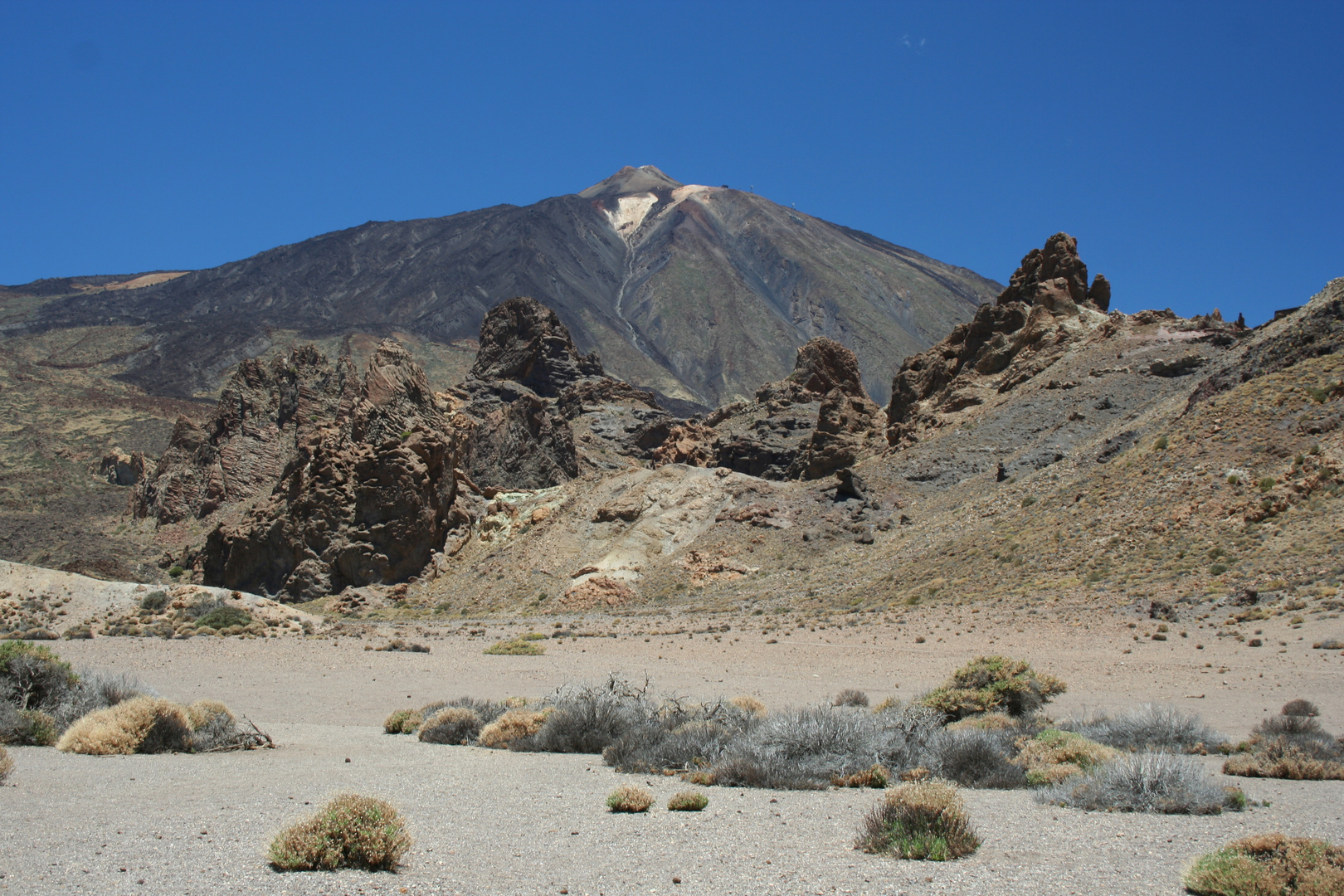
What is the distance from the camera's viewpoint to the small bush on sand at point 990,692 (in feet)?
35.9

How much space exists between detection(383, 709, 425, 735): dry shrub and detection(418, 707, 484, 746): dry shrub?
2.49ft

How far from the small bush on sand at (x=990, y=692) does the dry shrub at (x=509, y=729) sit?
4656 mm

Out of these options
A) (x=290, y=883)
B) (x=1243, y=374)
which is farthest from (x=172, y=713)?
(x=1243, y=374)

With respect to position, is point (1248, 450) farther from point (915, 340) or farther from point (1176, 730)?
point (915, 340)

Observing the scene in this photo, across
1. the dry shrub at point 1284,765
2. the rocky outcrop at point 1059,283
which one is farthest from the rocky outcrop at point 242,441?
the dry shrub at point 1284,765

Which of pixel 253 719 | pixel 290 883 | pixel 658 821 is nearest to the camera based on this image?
pixel 290 883

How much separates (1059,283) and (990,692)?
127 ft

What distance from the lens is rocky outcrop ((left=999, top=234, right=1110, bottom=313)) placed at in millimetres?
44656

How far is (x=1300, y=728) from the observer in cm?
910

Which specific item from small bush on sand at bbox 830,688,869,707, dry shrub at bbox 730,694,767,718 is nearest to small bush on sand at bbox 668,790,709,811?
dry shrub at bbox 730,694,767,718

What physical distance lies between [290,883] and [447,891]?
0.77 meters

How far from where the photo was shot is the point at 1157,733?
29.4ft

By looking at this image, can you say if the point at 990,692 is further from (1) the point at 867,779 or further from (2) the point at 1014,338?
(2) the point at 1014,338

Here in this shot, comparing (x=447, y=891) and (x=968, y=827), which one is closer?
(x=447, y=891)
